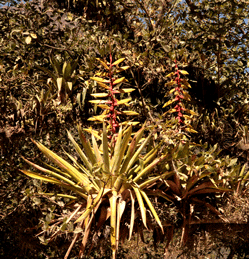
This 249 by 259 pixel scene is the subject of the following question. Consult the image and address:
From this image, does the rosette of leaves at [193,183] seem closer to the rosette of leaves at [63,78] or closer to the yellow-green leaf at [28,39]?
the rosette of leaves at [63,78]

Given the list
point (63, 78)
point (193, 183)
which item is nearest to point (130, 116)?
point (63, 78)

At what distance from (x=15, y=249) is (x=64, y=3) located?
310 cm

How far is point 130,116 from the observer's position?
369 cm

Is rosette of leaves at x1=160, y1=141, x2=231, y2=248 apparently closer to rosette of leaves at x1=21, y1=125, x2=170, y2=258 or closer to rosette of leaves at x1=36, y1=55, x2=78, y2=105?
rosette of leaves at x1=21, y1=125, x2=170, y2=258

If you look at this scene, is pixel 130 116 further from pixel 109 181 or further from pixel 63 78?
pixel 109 181

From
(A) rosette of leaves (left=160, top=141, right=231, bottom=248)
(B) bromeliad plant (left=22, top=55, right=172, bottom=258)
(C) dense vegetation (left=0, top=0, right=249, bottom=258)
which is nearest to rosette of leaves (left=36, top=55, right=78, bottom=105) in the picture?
(C) dense vegetation (left=0, top=0, right=249, bottom=258)

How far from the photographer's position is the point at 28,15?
371cm

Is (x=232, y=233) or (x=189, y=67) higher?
(x=189, y=67)

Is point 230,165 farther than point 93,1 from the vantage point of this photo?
No

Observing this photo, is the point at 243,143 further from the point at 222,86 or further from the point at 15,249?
the point at 15,249

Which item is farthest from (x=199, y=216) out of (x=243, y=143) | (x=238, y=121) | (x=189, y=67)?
(x=189, y=67)

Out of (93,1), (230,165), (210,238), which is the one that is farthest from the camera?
(93,1)

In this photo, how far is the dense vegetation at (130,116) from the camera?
2.83 meters

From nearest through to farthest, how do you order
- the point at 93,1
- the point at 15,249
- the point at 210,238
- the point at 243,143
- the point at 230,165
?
the point at 230,165 → the point at 210,238 → the point at 243,143 → the point at 93,1 → the point at 15,249
